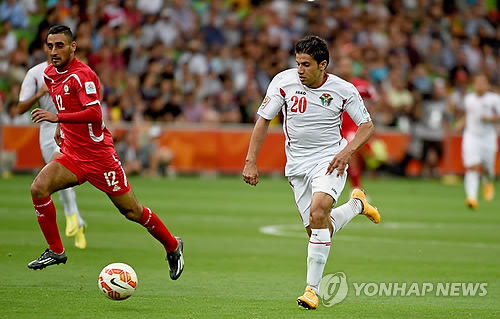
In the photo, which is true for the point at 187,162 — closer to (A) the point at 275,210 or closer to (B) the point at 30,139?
(B) the point at 30,139

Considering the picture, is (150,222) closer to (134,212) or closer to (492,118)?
(134,212)

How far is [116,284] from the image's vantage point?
8.12 metres

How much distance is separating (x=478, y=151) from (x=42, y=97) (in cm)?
1116

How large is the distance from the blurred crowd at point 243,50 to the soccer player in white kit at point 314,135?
554 inches

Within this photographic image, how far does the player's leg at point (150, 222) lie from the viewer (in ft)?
30.6

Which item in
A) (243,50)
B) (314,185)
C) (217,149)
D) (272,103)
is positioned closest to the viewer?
(314,185)

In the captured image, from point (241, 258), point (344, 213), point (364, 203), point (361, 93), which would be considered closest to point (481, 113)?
point (361, 93)

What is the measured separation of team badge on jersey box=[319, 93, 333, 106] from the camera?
348 inches

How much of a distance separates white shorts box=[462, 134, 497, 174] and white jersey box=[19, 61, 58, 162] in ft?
34.5

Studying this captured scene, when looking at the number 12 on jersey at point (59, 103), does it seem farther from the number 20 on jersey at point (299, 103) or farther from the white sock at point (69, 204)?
the white sock at point (69, 204)

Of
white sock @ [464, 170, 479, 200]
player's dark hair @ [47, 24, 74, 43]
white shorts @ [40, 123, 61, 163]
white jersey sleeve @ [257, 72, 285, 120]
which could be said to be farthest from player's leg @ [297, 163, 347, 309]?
white sock @ [464, 170, 479, 200]

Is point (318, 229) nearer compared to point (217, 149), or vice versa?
point (318, 229)

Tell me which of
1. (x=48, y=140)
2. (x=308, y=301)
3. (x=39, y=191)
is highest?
(x=39, y=191)

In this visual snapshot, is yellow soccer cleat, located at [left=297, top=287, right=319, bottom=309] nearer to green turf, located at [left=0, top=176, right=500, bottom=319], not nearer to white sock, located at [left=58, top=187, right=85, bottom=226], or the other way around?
green turf, located at [left=0, top=176, right=500, bottom=319]
